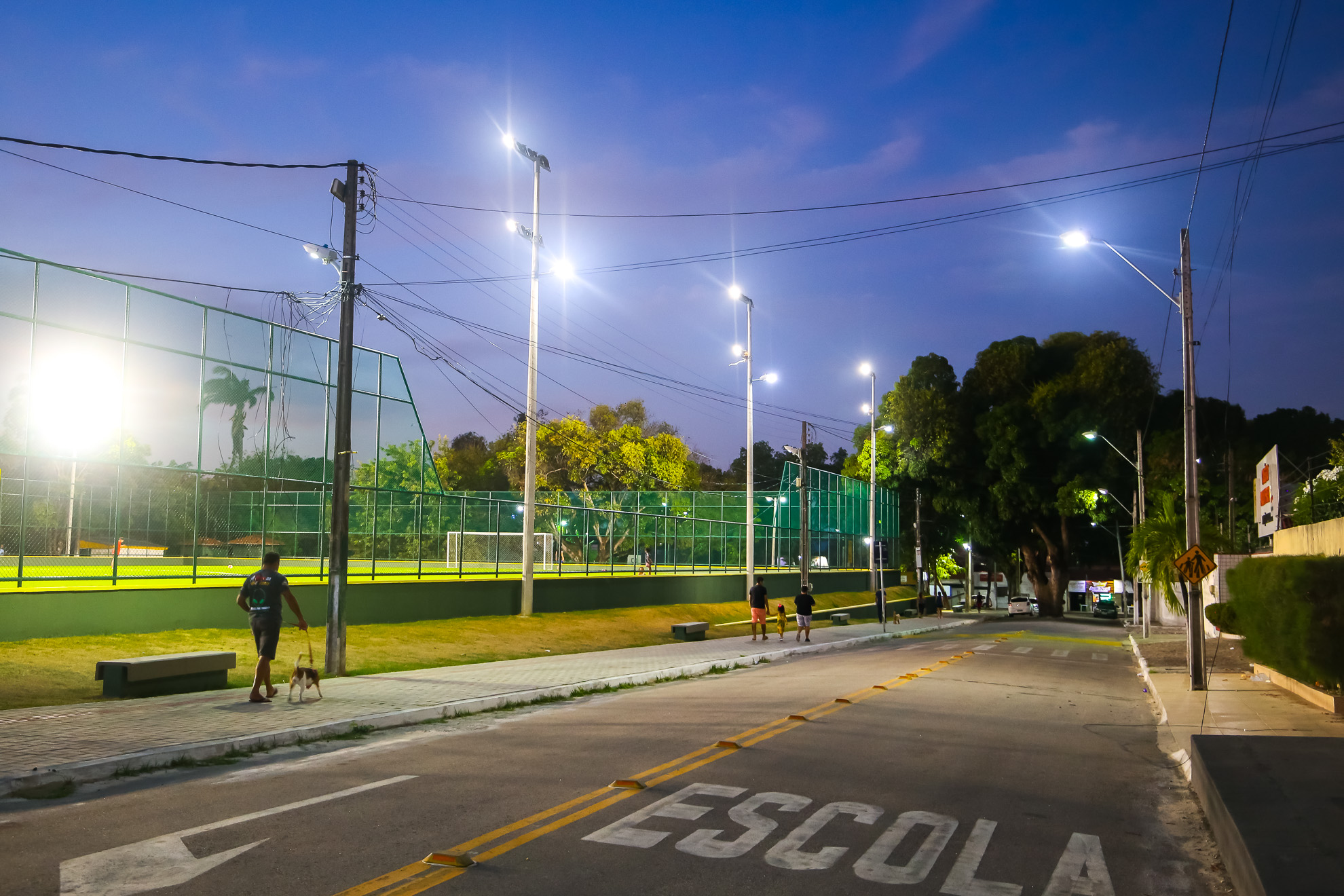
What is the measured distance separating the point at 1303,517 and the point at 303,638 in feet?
86.7

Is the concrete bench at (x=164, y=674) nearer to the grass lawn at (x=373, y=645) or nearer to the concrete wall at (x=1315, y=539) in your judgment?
the grass lawn at (x=373, y=645)

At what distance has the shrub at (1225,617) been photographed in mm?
19470

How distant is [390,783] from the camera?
8.52 m

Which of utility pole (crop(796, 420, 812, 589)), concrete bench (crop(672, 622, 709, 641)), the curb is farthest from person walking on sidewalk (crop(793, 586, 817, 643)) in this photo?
the curb

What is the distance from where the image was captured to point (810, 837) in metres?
6.96

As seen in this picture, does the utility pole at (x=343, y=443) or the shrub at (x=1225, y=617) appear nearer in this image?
the utility pole at (x=343, y=443)

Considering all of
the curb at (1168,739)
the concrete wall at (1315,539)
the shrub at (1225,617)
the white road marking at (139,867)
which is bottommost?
the curb at (1168,739)

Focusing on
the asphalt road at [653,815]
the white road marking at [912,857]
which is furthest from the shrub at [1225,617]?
the white road marking at [912,857]

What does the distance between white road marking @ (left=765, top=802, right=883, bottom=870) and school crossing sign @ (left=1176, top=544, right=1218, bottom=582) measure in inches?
504

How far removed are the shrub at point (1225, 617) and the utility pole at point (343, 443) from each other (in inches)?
618

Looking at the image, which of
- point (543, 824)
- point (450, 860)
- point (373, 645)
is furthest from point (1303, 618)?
point (373, 645)

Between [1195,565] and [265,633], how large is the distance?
15.5 m

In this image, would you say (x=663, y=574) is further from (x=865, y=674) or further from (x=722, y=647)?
(x=865, y=674)

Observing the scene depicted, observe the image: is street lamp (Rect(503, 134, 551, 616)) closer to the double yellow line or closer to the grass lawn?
the grass lawn
